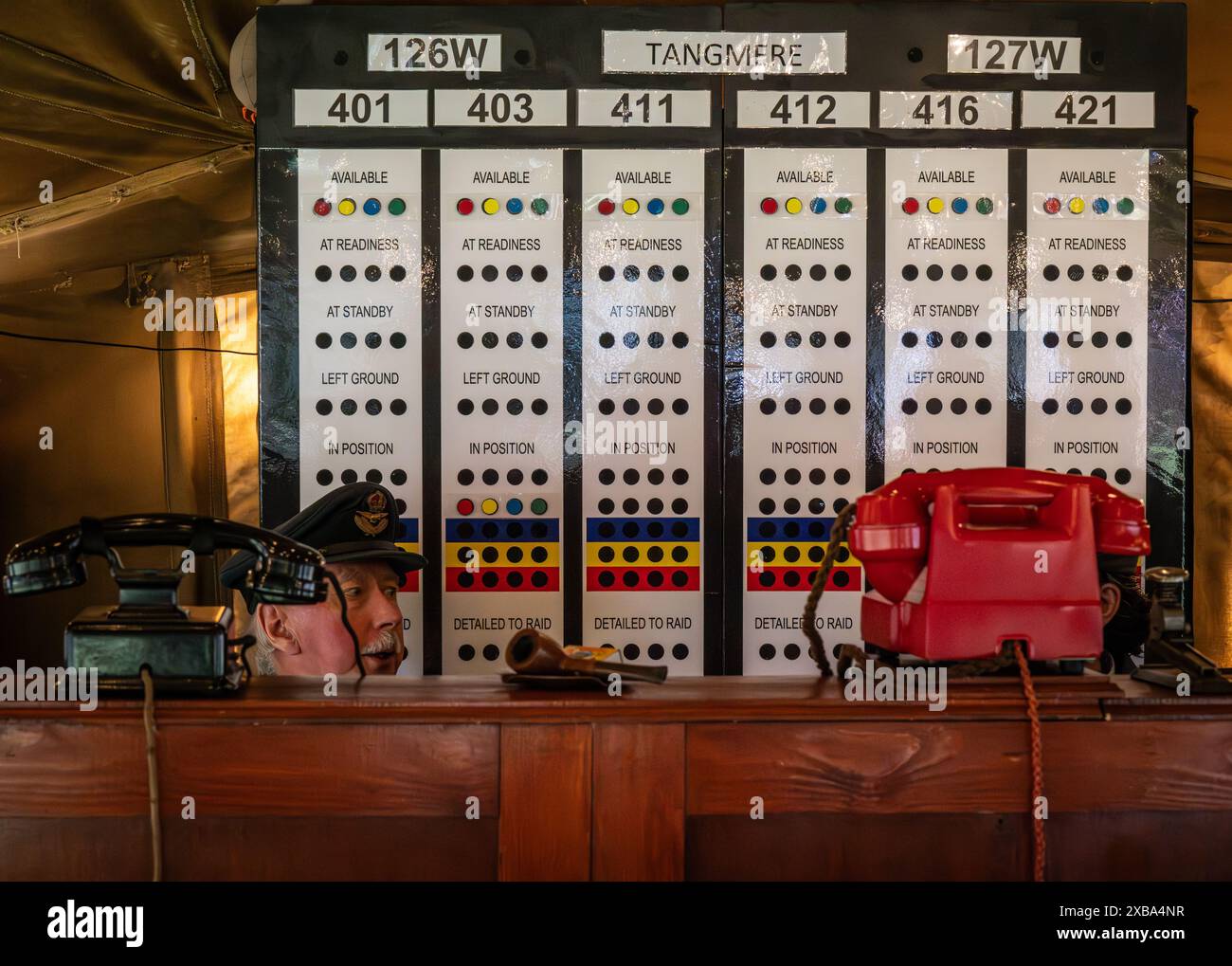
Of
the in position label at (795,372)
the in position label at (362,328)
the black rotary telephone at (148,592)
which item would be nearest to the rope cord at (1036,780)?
the black rotary telephone at (148,592)

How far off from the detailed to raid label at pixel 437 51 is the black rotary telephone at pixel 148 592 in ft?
4.67

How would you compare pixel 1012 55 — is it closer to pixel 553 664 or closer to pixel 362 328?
pixel 362 328

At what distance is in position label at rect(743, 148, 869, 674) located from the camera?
2234 mm

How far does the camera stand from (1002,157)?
7.32 ft

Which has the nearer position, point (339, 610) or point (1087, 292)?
point (339, 610)

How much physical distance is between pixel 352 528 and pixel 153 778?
3.13 ft

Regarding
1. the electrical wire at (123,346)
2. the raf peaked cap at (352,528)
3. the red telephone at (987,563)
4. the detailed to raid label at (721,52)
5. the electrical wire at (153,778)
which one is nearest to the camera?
the electrical wire at (153,778)

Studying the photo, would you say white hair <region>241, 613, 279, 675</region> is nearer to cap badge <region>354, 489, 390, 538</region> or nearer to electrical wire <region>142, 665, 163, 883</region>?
cap badge <region>354, 489, 390, 538</region>

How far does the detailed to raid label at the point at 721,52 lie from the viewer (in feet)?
7.27

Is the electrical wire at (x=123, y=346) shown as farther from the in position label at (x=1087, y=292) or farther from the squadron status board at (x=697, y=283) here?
the in position label at (x=1087, y=292)

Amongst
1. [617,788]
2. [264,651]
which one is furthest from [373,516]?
[617,788]

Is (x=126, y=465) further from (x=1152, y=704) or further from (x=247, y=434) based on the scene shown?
(x=1152, y=704)

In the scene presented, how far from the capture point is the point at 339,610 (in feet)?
6.58

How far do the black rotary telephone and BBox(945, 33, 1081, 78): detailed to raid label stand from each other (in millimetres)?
1854
